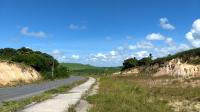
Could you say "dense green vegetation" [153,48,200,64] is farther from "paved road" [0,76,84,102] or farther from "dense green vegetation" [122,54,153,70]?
"paved road" [0,76,84,102]

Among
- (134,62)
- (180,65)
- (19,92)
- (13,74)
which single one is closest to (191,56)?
(180,65)

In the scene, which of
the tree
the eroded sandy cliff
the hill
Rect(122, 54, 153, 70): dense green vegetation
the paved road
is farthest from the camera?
the tree

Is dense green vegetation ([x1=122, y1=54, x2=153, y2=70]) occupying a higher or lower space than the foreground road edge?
higher

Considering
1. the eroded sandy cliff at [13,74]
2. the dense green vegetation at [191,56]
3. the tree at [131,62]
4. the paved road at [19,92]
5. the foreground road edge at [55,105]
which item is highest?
the tree at [131,62]

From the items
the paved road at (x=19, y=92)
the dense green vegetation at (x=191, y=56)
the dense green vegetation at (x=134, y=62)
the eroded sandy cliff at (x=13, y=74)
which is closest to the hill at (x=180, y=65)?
the dense green vegetation at (x=191, y=56)

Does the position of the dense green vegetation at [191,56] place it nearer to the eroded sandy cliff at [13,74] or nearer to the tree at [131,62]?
the eroded sandy cliff at [13,74]

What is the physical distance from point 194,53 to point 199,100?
7230 cm

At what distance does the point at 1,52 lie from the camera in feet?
501

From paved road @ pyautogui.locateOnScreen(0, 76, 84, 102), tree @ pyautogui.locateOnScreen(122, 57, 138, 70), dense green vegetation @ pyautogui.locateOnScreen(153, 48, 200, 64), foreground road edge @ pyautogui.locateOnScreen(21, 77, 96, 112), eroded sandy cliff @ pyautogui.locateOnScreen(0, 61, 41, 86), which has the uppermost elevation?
tree @ pyautogui.locateOnScreen(122, 57, 138, 70)

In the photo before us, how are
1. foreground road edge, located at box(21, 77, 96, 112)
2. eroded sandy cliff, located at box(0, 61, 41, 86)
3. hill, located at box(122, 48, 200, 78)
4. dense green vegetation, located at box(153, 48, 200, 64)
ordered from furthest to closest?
1. dense green vegetation, located at box(153, 48, 200, 64)
2. hill, located at box(122, 48, 200, 78)
3. eroded sandy cliff, located at box(0, 61, 41, 86)
4. foreground road edge, located at box(21, 77, 96, 112)

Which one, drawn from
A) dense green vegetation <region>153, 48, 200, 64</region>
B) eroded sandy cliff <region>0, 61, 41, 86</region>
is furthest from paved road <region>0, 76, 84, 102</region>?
dense green vegetation <region>153, 48, 200, 64</region>

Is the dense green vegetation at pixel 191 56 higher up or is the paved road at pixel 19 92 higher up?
the dense green vegetation at pixel 191 56

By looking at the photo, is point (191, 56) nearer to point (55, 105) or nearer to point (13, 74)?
point (13, 74)

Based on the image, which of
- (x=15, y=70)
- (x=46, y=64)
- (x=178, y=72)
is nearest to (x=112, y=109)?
(x=15, y=70)
